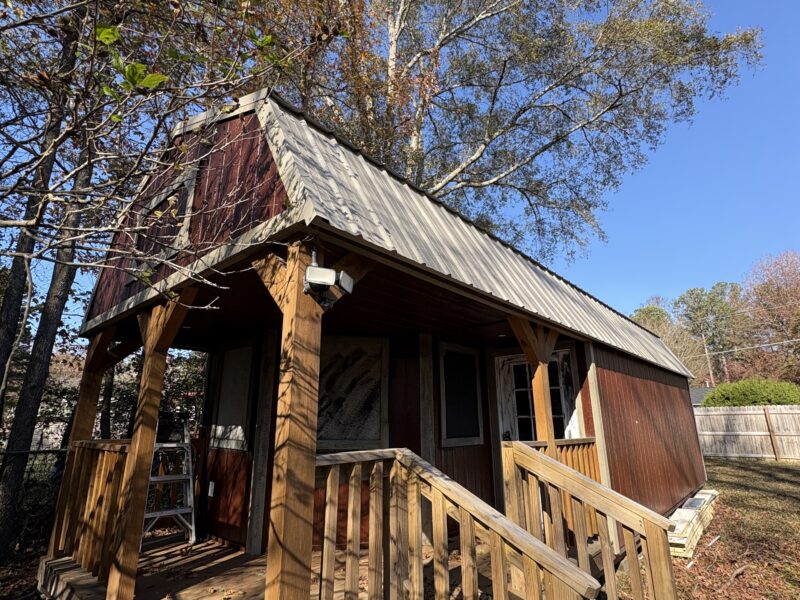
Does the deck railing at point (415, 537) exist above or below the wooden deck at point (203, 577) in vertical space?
above

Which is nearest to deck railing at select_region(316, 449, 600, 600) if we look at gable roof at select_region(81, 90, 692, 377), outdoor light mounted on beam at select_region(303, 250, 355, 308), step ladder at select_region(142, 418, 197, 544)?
outdoor light mounted on beam at select_region(303, 250, 355, 308)

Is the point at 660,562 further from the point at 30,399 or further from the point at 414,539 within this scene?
the point at 30,399

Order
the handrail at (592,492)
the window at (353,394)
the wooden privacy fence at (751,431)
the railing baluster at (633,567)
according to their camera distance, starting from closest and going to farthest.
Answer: the railing baluster at (633,567), the handrail at (592,492), the window at (353,394), the wooden privacy fence at (751,431)

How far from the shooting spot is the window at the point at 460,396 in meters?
5.51

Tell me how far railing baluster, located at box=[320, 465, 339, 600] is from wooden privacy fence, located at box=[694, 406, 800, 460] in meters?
15.9

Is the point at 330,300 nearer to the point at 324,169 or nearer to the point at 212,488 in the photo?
the point at 324,169

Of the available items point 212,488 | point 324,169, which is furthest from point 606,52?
point 212,488

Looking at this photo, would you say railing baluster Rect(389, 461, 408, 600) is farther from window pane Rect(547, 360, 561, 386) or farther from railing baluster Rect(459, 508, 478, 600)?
window pane Rect(547, 360, 561, 386)

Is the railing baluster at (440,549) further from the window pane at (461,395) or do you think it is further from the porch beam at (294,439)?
the window pane at (461,395)

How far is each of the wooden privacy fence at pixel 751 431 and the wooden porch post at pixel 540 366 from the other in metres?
13.1

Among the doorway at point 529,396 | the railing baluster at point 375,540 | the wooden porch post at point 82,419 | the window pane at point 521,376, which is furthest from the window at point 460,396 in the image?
the wooden porch post at point 82,419

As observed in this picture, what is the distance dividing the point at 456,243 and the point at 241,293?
1900mm

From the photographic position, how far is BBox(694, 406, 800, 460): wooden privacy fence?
13.3 metres

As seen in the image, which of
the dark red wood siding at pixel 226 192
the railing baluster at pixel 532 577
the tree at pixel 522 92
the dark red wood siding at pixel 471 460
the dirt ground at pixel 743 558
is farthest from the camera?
the tree at pixel 522 92
